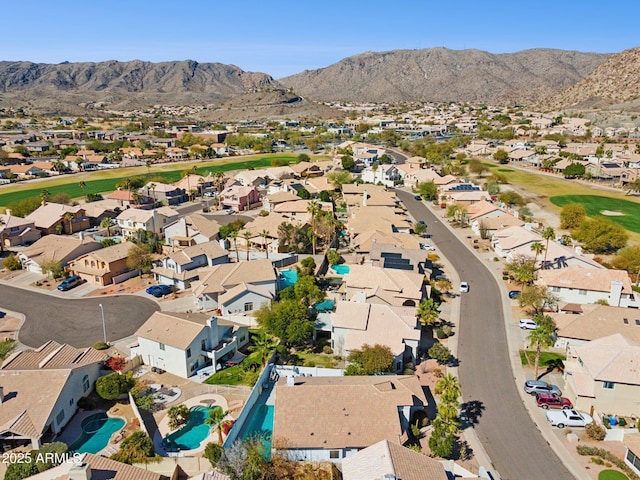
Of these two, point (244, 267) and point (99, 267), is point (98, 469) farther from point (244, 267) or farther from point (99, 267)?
point (99, 267)

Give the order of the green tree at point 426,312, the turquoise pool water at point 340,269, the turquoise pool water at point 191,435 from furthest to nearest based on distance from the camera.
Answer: the turquoise pool water at point 340,269
the green tree at point 426,312
the turquoise pool water at point 191,435

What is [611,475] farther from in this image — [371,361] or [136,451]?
[136,451]

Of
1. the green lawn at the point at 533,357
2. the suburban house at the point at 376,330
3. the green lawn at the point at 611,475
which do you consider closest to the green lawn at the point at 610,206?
the green lawn at the point at 533,357

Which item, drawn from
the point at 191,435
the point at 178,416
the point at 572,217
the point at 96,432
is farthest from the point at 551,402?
the point at 572,217

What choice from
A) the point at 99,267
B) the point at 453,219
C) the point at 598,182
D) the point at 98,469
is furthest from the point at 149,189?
the point at 598,182

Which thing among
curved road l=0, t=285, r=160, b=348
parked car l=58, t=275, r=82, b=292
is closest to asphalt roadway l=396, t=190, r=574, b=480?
curved road l=0, t=285, r=160, b=348

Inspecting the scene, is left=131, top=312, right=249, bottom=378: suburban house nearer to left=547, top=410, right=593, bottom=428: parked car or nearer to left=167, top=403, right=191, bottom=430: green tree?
left=167, top=403, right=191, bottom=430: green tree

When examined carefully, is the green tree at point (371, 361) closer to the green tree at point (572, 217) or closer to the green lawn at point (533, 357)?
the green lawn at point (533, 357)
